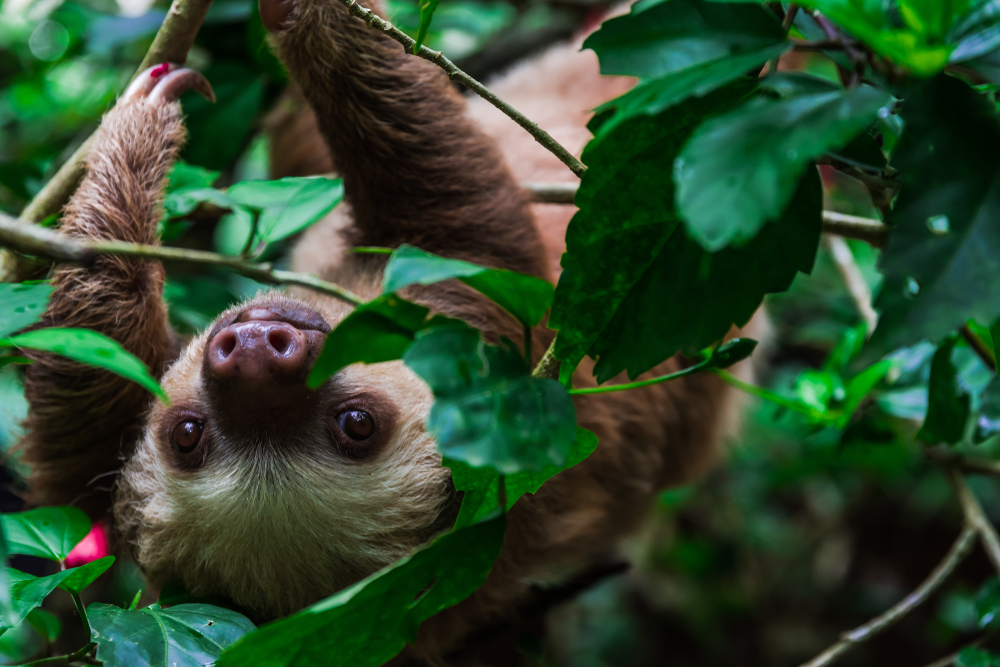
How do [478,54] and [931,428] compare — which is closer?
[931,428]

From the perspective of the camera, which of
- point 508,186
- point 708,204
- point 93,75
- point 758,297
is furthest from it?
point 93,75

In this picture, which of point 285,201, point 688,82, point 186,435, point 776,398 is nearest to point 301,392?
point 186,435

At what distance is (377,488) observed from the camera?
6.49ft

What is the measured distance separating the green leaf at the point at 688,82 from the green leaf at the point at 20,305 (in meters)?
0.83

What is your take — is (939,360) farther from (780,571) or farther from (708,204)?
(780,571)

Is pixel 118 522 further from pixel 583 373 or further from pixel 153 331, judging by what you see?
pixel 583 373

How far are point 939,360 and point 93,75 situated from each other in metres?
3.74

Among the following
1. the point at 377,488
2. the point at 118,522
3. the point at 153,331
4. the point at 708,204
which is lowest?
the point at 118,522

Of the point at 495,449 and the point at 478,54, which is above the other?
the point at 478,54

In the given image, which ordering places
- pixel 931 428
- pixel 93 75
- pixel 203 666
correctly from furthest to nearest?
1. pixel 93 75
2. pixel 931 428
3. pixel 203 666

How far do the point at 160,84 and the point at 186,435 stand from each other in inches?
36.4

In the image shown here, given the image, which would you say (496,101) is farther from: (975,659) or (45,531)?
(975,659)

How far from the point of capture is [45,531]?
1.47m

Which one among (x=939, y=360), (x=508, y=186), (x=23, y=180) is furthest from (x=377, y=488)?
(x=23, y=180)
